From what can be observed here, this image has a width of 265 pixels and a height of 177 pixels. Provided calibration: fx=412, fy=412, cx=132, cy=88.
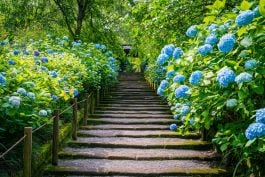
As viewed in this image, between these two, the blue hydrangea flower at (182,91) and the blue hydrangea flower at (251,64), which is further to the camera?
the blue hydrangea flower at (182,91)

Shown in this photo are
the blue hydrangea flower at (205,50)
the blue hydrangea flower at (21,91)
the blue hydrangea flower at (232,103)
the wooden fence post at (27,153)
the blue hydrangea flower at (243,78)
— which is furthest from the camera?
the blue hydrangea flower at (21,91)

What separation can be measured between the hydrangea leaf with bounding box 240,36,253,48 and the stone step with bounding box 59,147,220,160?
13.8 ft

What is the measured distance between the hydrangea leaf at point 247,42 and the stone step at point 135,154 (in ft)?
13.8

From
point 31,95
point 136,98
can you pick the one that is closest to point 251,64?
point 31,95

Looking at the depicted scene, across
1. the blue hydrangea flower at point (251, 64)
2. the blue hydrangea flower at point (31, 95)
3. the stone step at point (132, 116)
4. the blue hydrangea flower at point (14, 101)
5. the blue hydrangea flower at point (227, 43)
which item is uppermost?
the blue hydrangea flower at point (227, 43)

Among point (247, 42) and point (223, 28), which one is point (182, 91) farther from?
point (247, 42)

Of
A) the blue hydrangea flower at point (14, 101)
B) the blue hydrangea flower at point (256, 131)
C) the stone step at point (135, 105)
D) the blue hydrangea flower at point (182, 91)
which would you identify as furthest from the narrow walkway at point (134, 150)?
the blue hydrangea flower at point (256, 131)

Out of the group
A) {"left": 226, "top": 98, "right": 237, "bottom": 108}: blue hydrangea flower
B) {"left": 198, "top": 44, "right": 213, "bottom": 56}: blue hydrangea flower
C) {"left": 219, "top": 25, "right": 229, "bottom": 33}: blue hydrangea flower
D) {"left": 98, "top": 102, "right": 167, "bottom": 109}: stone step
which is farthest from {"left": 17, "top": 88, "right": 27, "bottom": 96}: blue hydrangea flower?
{"left": 98, "top": 102, "right": 167, "bottom": 109}: stone step

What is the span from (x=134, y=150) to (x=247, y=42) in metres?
4.86

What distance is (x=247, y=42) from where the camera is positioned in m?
3.39

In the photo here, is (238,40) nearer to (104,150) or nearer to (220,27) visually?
(220,27)

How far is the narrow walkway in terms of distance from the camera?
647 cm

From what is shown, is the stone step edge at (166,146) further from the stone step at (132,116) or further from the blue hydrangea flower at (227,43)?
the blue hydrangea flower at (227,43)

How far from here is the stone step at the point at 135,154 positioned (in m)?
7.30
